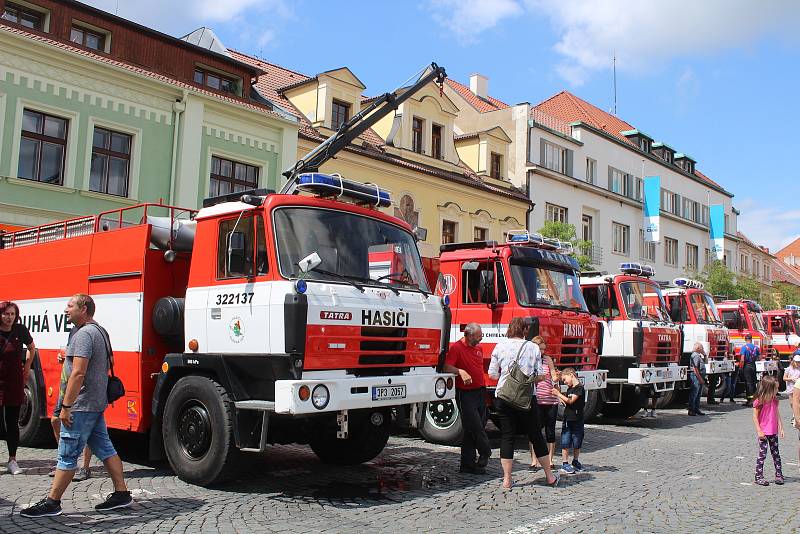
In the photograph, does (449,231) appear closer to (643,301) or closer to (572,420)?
(643,301)

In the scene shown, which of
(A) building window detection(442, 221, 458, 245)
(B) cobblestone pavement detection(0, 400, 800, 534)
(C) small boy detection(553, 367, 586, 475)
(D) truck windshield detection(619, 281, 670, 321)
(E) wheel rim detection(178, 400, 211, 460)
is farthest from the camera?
(A) building window detection(442, 221, 458, 245)

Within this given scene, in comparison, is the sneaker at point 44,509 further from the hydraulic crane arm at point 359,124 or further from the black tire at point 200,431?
the hydraulic crane arm at point 359,124

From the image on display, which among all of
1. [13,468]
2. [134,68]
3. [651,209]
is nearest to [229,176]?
[134,68]

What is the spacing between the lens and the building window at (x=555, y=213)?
105 ft

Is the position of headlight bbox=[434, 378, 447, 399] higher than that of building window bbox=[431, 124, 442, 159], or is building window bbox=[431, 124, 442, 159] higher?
building window bbox=[431, 124, 442, 159]

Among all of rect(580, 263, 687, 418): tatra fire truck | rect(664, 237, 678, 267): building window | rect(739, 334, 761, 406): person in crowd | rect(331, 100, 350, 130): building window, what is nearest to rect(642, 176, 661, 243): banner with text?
rect(664, 237, 678, 267): building window

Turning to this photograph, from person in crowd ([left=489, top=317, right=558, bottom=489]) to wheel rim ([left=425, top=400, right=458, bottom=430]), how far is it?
2552 millimetres

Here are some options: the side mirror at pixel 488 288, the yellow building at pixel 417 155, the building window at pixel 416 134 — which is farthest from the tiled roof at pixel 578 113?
the side mirror at pixel 488 288

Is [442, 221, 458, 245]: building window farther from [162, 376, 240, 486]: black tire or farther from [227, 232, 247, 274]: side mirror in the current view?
[162, 376, 240, 486]: black tire

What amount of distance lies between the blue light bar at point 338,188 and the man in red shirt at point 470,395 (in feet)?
6.43

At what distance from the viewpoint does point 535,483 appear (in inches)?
321

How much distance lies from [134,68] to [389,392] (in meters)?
14.2

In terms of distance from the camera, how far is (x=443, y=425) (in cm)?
1074

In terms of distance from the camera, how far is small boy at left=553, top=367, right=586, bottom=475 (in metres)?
8.69
